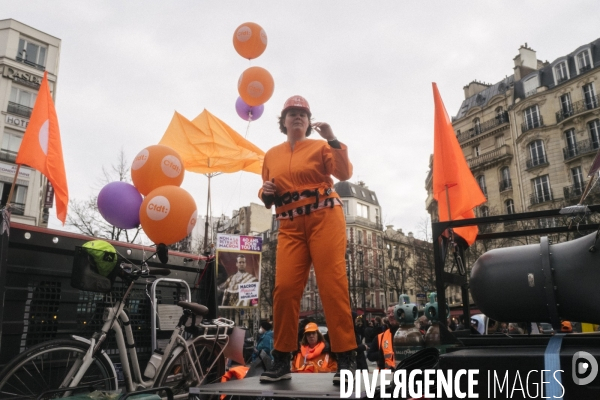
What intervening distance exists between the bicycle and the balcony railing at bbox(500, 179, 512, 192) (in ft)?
134

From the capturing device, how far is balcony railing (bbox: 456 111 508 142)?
42750 millimetres

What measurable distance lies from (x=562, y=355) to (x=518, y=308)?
0.37m

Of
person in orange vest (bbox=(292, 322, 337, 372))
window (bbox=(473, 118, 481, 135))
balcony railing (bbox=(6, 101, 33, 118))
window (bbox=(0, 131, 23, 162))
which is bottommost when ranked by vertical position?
person in orange vest (bbox=(292, 322, 337, 372))

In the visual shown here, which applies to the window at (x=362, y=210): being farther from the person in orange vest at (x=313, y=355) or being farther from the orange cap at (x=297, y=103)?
the orange cap at (x=297, y=103)

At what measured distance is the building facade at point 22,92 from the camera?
3059 cm

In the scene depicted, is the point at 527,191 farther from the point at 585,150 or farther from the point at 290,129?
the point at 290,129

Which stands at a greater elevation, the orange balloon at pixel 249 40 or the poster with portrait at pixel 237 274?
the orange balloon at pixel 249 40

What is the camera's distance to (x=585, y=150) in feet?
116

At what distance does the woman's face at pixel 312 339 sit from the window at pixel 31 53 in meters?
36.1

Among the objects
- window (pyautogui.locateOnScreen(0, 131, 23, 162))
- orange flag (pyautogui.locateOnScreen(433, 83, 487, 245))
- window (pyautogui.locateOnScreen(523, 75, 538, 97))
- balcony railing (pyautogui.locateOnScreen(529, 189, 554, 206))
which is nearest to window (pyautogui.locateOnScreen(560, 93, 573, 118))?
window (pyautogui.locateOnScreen(523, 75, 538, 97))

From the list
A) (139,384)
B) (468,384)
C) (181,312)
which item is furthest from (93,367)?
(468,384)

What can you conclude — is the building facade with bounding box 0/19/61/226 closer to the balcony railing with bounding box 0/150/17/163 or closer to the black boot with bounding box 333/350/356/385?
the balcony railing with bounding box 0/150/17/163

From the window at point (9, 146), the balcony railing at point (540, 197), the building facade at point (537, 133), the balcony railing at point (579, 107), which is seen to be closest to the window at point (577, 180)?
the building facade at point (537, 133)

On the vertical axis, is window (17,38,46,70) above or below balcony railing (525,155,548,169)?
above
